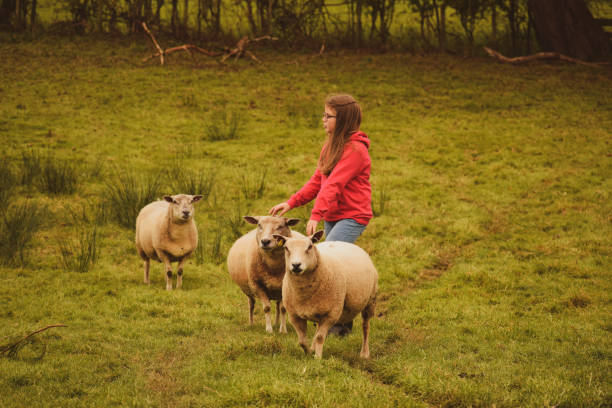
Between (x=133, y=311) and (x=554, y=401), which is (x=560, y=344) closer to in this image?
(x=554, y=401)

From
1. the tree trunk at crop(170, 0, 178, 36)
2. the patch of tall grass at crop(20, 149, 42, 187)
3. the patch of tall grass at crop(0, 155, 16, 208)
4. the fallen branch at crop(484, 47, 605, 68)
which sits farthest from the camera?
the tree trunk at crop(170, 0, 178, 36)

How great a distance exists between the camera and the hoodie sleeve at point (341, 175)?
534cm

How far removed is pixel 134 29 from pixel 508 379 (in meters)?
23.5

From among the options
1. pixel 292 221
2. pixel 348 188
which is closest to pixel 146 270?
pixel 292 221

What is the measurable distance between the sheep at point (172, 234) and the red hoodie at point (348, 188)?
2316mm

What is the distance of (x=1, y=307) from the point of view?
6.55 metres

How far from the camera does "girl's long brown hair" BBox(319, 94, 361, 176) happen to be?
5.48 m

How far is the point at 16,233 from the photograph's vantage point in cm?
824

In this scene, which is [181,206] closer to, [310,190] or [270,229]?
[310,190]

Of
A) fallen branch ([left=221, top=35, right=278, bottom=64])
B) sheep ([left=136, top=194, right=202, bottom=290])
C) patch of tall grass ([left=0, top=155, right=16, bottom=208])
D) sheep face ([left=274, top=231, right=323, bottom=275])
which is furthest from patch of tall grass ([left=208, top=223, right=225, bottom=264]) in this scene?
fallen branch ([left=221, top=35, right=278, bottom=64])

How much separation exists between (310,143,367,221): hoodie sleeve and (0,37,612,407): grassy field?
134 centimetres

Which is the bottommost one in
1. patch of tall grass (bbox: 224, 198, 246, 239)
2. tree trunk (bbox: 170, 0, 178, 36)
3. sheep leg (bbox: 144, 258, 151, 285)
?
sheep leg (bbox: 144, 258, 151, 285)

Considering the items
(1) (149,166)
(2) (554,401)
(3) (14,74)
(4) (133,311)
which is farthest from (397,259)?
(3) (14,74)

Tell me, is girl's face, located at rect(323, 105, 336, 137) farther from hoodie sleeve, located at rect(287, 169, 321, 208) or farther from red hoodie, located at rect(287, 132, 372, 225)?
hoodie sleeve, located at rect(287, 169, 321, 208)
